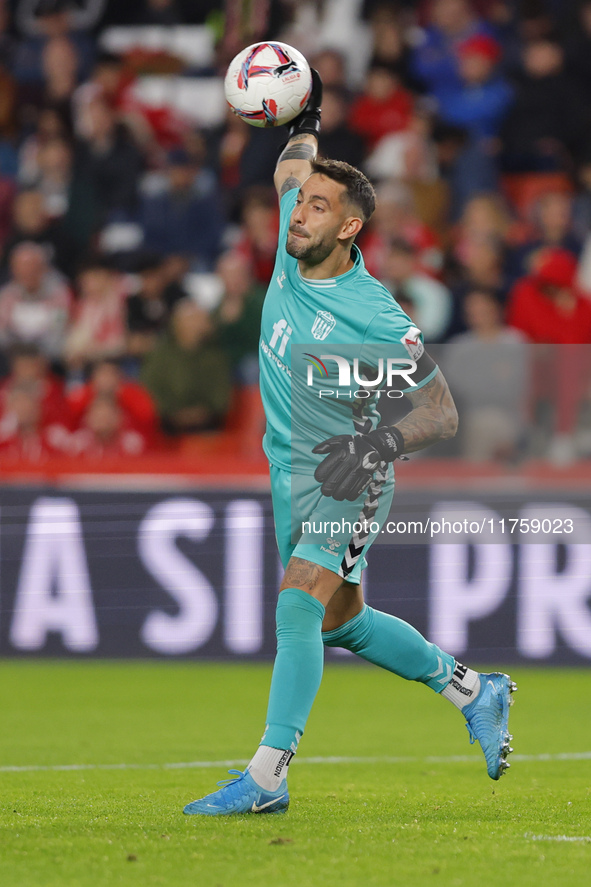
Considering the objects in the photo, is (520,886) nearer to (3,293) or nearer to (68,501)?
(68,501)

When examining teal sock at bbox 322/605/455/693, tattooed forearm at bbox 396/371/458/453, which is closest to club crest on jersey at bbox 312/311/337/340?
tattooed forearm at bbox 396/371/458/453

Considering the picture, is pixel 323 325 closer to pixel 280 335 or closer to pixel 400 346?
pixel 280 335

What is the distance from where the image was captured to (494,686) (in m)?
4.99

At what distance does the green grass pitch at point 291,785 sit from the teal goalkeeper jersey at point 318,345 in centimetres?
133

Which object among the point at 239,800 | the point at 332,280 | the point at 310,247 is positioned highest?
the point at 310,247

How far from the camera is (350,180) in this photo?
4.77 meters

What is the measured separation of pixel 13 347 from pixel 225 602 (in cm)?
328

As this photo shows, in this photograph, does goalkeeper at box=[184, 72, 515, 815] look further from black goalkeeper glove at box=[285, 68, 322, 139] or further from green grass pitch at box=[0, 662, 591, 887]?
black goalkeeper glove at box=[285, 68, 322, 139]

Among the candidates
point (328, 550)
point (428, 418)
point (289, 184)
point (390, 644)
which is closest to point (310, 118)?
point (289, 184)

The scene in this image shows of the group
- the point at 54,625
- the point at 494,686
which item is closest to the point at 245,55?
the point at 494,686

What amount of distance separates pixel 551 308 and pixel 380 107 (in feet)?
12.5

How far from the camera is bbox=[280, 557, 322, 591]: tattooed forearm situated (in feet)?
14.8

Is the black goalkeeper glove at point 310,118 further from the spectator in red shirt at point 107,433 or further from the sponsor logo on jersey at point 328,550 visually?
the spectator in red shirt at point 107,433

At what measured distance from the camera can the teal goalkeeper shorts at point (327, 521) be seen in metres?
4.55
